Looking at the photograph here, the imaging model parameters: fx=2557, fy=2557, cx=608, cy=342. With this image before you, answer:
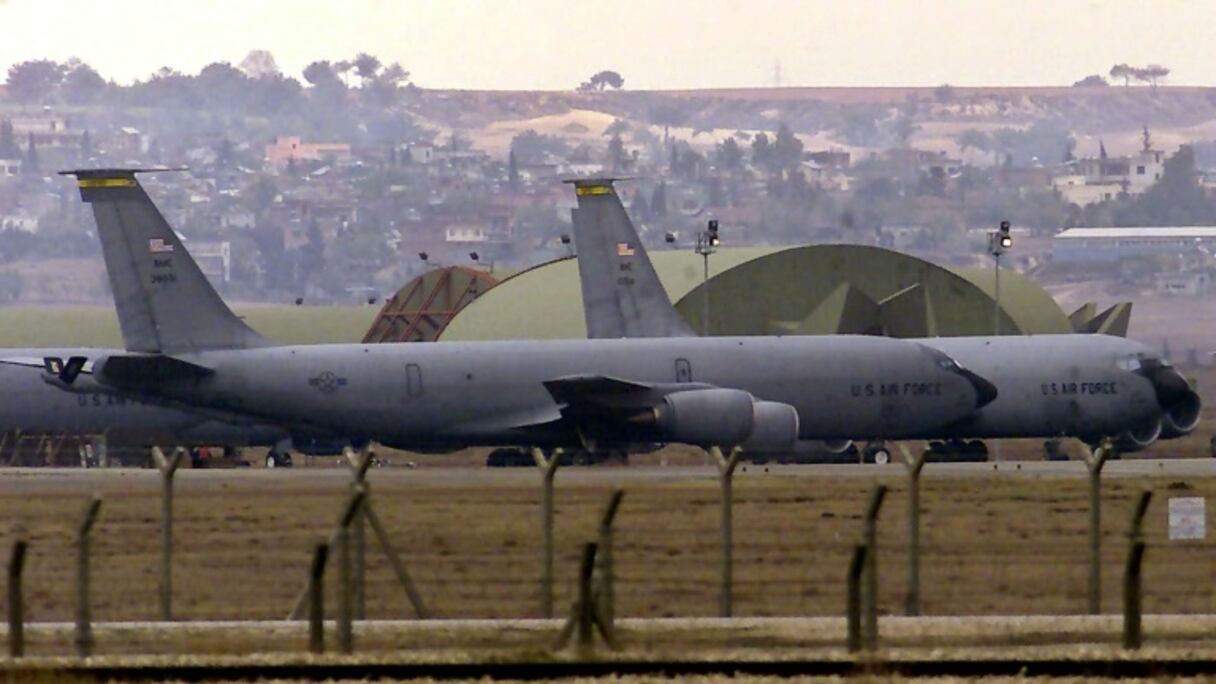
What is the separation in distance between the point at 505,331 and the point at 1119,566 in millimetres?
55430

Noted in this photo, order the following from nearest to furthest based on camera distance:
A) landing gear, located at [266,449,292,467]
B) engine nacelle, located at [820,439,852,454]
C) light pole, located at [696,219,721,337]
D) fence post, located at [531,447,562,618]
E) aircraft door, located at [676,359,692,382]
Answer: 1. fence post, located at [531,447,562,618]
2. aircraft door, located at [676,359,692,382]
3. engine nacelle, located at [820,439,852,454]
4. landing gear, located at [266,449,292,467]
5. light pole, located at [696,219,721,337]

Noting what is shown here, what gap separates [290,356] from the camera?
187ft

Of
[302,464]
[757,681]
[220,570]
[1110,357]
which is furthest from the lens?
[302,464]

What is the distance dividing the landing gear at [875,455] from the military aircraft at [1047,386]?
0.03 meters

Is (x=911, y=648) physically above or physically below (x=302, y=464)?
above

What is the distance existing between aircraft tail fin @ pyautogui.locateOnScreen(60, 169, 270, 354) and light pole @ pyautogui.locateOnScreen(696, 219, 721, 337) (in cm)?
2125

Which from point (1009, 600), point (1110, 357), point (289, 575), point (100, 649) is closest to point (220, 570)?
point (289, 575)

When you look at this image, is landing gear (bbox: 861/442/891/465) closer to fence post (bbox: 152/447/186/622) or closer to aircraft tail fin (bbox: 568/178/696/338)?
aircraft tail fin (bbox: 568/178/696/338)

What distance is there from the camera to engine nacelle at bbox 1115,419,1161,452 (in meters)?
64.2

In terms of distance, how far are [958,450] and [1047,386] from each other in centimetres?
291

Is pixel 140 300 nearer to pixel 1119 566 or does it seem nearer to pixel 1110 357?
pixel 1110 357

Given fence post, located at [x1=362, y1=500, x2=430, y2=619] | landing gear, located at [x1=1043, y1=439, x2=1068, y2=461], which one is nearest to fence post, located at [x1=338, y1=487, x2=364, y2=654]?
fence post, located at [x1=362, y1=500, x2=430, y2=619]

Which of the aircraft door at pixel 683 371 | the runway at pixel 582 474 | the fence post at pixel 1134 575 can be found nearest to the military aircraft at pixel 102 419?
the runway at pixel 582 474

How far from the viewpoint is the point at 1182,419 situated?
6569 centimetres
